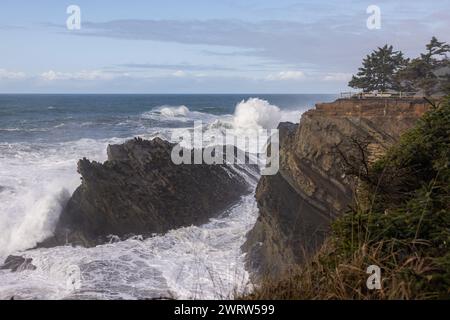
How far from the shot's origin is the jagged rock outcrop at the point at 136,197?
55.2ft

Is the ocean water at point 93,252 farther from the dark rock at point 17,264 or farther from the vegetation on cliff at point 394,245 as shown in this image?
the vegetation on cliff at point 394,245

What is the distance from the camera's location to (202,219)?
58.9ft

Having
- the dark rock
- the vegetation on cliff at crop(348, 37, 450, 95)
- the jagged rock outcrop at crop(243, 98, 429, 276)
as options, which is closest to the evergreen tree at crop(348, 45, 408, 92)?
the vegetation on cliff at crop(348, 37, 450, 95)

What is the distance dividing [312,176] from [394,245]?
11065 millimetres

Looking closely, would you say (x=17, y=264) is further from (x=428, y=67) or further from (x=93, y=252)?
(x=428, y=67)

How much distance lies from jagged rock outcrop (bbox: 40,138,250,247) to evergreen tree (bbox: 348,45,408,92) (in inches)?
362

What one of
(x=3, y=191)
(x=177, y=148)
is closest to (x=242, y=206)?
(x=177, y=148)

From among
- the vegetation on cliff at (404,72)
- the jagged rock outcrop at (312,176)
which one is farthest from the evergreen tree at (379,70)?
the jagged rock outcrop at (312,176)

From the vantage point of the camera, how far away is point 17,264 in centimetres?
1460

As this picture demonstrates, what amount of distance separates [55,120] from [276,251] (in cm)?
4514

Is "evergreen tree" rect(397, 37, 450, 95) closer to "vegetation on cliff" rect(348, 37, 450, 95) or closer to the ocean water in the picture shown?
"vegetation on cliff" rect(348, 37, 450, 95)

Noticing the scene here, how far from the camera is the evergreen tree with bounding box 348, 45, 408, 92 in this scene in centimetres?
2433

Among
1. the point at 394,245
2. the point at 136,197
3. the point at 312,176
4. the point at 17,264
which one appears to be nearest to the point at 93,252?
the point at 17,264
